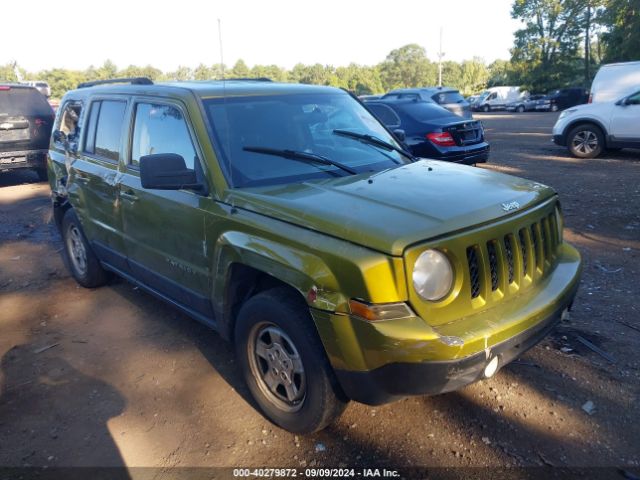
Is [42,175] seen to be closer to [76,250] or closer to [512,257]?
[76,250]

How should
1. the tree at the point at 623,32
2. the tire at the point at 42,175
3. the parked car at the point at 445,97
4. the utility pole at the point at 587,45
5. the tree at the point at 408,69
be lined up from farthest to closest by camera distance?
the tree at the point at 408,69
the utility pole at the point at 587,45
the tree at the point at 623,32
the parked car at the point at 445,97
the tire at the point at 42,175

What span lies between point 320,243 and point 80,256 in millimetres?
3705

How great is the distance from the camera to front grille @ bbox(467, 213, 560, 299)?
2.60 metres

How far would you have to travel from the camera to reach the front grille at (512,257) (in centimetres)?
260

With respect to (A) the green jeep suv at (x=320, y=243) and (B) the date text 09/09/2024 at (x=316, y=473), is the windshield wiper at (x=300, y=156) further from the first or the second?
(B) the date text 09/09/2024 at (x=316, y=473)

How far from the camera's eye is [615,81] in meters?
13.4

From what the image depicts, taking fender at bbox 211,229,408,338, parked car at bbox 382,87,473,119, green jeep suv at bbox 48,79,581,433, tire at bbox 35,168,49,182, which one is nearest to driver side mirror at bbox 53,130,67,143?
green jeep suv at bbox 48,79,581,433

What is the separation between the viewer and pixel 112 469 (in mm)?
2859

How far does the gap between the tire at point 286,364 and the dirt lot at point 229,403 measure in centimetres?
18

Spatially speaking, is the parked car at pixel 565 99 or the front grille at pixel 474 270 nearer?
the front grille at pixel 474 270

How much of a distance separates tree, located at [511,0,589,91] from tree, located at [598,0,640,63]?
10877mm

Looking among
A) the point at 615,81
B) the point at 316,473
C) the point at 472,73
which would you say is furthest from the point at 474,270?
the point at 472,73

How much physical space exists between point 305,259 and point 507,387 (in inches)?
66.3

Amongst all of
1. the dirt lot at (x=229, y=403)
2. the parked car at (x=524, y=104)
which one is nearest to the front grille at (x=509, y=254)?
the dirt lot at (x=229, y=403)
